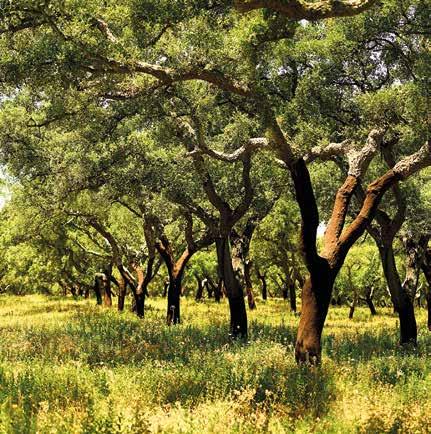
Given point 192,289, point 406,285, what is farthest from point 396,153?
point 192,289

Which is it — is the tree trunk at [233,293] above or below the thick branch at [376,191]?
below

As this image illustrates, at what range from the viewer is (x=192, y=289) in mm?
85875

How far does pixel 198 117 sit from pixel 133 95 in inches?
139

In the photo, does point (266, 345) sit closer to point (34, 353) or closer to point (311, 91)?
point (34, 353)

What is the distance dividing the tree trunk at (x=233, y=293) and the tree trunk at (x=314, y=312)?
6406mm

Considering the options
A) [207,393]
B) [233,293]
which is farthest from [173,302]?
[207,393]

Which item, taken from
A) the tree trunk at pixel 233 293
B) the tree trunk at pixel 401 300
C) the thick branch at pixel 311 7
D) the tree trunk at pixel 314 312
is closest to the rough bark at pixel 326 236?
the tree trunk at pixel 314 312

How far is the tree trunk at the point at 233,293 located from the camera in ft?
57.5

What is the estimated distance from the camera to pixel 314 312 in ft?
35.6

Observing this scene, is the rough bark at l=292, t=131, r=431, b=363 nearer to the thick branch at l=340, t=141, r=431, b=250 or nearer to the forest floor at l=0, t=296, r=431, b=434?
the thick branch at l=340, t=141, r=431, b=250

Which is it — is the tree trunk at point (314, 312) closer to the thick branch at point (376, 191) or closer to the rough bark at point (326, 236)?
the rough bark at point (326, 236)

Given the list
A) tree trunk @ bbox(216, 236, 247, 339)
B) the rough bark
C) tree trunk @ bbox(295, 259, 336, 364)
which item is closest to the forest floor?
tree trunk @ bbox(295, 259, 336, 364)

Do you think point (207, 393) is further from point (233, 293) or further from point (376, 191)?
point (233, 293)

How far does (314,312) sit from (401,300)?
22.7ft
